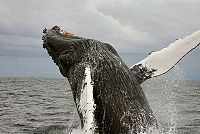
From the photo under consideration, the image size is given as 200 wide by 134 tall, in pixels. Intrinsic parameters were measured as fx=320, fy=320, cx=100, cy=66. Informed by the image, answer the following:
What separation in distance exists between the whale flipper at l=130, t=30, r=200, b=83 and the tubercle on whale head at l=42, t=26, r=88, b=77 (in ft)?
3.58

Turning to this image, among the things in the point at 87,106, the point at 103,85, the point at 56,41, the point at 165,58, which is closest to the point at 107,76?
the point at 103,85

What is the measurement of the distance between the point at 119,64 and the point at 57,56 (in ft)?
4.41

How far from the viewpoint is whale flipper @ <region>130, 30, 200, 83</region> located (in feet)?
19.2

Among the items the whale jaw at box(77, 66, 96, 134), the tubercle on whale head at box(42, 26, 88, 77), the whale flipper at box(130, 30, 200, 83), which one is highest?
the tubercle on whale head at box(42, 26, 88, 77)

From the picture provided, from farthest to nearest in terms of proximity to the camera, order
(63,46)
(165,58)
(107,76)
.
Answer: (165,58) < (63,46) < (107,76)

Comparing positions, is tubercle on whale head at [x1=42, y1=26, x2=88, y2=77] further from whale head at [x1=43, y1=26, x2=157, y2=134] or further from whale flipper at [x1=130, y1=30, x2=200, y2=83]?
whale flipper at [x1=130, y1=30, x2=200, y2=83]

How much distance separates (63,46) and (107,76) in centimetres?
125

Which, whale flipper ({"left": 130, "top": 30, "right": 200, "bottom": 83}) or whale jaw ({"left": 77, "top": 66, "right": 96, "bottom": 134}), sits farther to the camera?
whale flipper ({"left": 130, "top": 30, "right": 200, "bottom": 83})

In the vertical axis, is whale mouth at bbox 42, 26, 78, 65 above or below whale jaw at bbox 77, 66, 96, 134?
above

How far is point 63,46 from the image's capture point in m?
5.80

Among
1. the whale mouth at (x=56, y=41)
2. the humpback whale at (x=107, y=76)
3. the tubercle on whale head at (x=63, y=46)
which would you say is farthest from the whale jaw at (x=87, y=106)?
the whale mouth at (x=56, y=41)

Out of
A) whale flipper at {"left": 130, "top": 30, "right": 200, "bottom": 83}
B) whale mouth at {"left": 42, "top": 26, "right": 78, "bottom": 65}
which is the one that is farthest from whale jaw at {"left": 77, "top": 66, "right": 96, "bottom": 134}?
whale flipper at {"left": 130, "top": 30, "right": 200, "bottom": 83}

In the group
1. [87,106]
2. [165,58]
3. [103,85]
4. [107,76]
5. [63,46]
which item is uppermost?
[63,46]

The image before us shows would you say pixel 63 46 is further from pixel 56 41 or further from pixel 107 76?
pixel 107 76
